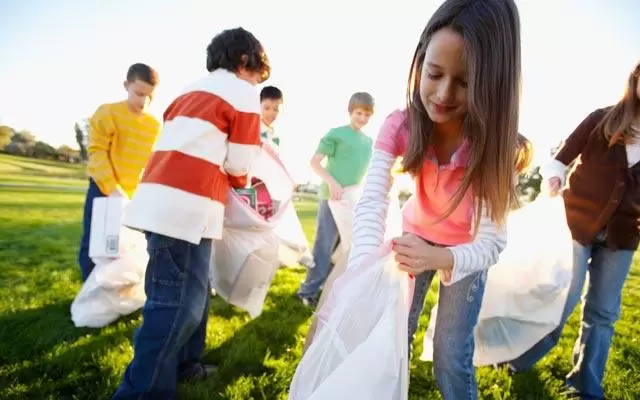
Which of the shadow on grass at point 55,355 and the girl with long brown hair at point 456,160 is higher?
the girl with long brown hair at point 456,160

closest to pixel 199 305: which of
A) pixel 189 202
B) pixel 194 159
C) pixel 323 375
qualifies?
pixel 189 202

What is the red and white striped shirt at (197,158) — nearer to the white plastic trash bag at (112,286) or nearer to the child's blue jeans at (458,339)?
the child's blue jeans at (458,339)

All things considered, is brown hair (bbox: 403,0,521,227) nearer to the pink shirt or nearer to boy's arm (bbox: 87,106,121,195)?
the pink shirt

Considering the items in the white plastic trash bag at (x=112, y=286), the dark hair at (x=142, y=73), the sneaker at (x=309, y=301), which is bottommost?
the sneaker at (x=309, y=301)

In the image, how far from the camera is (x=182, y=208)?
5.31 ft

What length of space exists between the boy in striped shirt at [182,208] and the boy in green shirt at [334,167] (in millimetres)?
1803

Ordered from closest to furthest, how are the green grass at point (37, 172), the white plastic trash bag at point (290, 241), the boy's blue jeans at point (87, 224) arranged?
the boy's blue jeans at point (87, 224) → the white plastic trash bag at point (290, 241) → the green grass at point (37, 172)

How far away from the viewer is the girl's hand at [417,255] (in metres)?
1.13

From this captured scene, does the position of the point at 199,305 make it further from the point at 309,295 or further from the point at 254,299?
the point at 309,295

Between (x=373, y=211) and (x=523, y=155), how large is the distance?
70 cm

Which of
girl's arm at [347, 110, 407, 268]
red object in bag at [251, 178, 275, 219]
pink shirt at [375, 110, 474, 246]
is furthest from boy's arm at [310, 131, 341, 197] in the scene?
girl's arm at [347, 110, 407, 268]

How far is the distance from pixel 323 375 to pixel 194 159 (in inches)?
39.5

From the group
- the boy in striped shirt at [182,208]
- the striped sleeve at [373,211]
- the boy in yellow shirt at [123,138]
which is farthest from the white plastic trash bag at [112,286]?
the striped sleeve at [373,211]

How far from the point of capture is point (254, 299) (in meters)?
2.42
